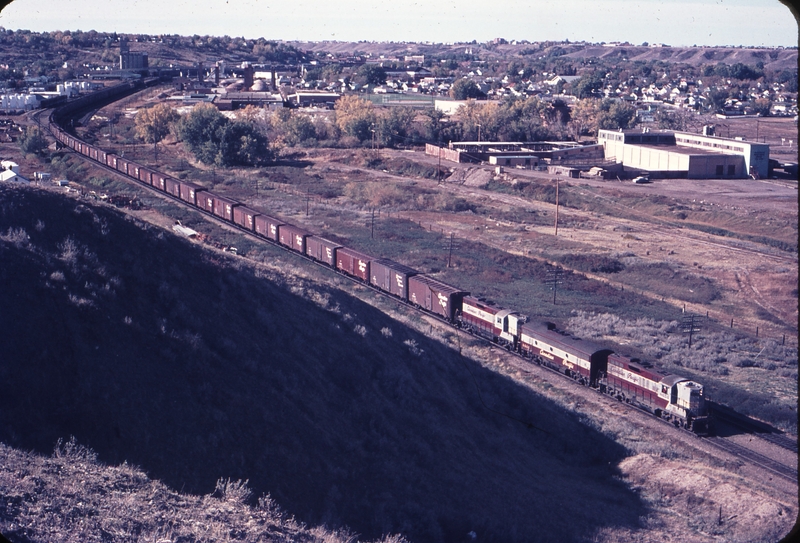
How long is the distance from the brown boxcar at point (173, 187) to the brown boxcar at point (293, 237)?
18.5m

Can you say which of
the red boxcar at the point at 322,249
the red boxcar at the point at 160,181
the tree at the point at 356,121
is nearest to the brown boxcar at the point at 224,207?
the red boxcar at the point at 160,181

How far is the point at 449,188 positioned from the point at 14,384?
65.7 meters

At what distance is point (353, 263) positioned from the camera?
4081cm

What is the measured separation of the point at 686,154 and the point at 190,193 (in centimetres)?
5524

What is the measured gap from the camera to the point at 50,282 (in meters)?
17.8

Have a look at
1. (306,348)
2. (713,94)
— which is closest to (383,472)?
(306,348)

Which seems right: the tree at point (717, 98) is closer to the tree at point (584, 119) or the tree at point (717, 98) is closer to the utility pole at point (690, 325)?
the tree at point (584, 119)

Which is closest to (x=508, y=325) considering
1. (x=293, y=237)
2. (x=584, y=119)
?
(x=293, y=237)

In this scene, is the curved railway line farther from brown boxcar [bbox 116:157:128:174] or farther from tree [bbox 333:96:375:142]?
tree [bbox 333:96:375:142]

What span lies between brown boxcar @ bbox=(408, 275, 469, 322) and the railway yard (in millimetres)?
684

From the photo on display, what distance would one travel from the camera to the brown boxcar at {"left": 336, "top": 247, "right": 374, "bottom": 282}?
40094 millimetres

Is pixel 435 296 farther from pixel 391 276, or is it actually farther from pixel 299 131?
pixel 299 131

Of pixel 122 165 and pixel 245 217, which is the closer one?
pixel 245 217

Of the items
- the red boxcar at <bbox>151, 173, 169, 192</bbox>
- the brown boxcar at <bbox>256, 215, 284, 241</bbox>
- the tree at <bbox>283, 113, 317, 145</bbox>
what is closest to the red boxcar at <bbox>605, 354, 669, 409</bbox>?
the brown boxcar at <bbox>256, 215, 284, 241</bbox>
